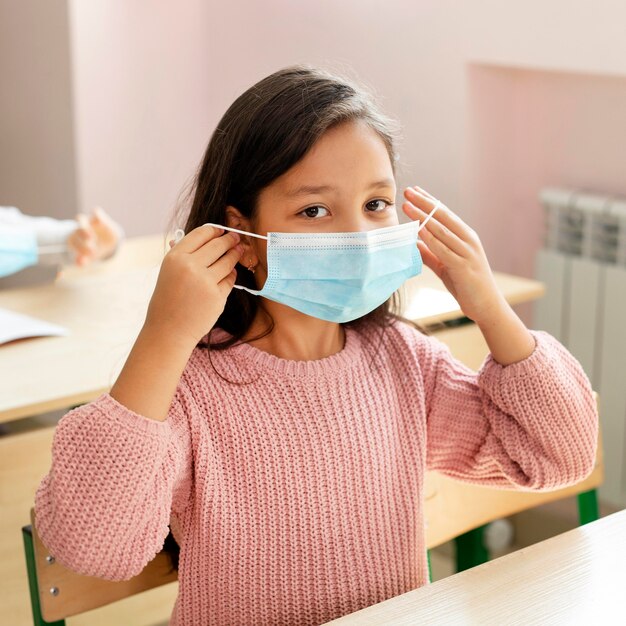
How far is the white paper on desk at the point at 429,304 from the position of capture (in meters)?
2.18

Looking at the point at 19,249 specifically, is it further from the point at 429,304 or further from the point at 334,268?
the point at 334,268

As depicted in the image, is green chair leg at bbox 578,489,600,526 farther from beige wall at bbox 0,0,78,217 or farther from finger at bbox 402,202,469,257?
beige wall at bbox 0,0,78,217

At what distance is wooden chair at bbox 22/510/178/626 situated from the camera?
132 centimetres

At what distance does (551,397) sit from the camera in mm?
1369

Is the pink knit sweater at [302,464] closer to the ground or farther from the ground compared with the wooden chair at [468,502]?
farther from the ground

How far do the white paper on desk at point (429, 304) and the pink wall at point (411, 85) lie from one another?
478 millimetres

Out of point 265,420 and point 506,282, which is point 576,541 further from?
point 506,282

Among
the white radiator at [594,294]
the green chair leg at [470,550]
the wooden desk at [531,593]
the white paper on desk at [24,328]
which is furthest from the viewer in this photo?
the white radiator at [594,294]

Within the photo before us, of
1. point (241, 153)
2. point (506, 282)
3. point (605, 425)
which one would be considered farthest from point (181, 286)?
point (605, 425)

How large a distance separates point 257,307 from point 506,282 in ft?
3.95

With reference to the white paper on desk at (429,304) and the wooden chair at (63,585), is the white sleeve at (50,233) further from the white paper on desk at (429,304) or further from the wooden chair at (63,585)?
the wooden chair at (63,585)

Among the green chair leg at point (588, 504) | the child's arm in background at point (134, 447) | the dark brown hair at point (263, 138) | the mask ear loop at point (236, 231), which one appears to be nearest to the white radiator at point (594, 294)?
the green chair leg at point (588, 504)

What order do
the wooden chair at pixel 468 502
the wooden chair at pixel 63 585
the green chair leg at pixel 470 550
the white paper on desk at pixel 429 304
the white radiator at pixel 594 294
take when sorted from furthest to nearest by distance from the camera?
the white radiator at pixel 594 294 → the white paper on desk at pixel 429 304 → the green chair leg at pixel 470 550 → the wooden chair at pixel 468 502 → the wooden chair at pixel 63 585

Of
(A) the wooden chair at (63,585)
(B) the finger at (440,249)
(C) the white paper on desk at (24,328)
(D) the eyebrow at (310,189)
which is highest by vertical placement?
(D) the eyebrow at (310,189)
